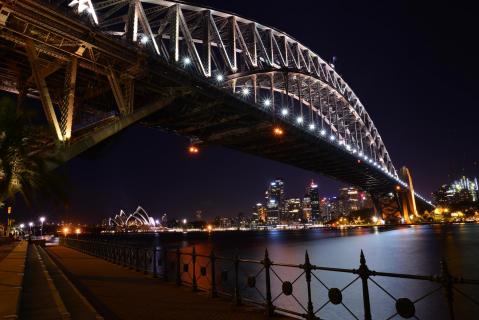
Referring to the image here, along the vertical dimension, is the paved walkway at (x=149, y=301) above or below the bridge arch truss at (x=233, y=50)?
below

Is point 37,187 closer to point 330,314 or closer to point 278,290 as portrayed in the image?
point 330,314

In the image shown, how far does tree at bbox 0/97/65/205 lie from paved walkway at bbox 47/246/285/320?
3335 millimetres

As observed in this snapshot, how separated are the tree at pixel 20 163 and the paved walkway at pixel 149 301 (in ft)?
10.9

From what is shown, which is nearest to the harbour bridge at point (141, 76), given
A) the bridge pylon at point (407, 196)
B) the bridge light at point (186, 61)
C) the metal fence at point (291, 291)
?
the bridge light at point (186, 61)

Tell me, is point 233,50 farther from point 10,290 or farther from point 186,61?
point 10,290

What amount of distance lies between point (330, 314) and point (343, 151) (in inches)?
1970

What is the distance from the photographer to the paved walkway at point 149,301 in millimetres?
8977

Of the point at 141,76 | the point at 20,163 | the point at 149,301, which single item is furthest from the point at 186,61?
the point at 149,301

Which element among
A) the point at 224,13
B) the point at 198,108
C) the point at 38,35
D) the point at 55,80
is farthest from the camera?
the point at 224,13

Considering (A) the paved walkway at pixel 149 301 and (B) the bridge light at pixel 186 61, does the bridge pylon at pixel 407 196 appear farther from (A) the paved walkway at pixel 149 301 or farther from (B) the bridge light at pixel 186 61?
(A) the paved walkway at pixel 149 301

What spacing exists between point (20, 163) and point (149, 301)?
16.7 ft

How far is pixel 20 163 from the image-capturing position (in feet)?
35.1

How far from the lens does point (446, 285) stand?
18.2 ft

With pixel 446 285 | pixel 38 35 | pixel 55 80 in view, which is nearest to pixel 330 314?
pixel 446 285
